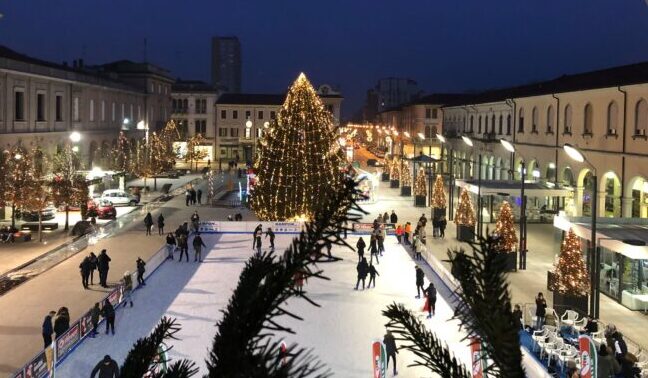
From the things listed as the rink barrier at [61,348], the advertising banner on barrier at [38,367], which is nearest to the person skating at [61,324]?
the rink barrier at [61,348]

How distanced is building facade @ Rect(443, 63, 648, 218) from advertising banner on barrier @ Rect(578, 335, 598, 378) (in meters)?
17.6

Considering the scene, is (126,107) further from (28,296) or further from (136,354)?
(136,354)

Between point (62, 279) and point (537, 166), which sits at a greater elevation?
point (537, 166)

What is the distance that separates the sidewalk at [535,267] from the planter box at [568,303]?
27.2 inches

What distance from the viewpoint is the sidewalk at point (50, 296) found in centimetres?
1603

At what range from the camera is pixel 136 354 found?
2.34 m

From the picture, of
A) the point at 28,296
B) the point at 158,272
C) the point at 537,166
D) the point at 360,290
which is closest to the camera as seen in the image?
the point at 28,296

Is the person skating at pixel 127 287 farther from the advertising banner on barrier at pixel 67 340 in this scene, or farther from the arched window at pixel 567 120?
the arched window at pixel 567 120

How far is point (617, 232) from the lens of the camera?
68.6 ft

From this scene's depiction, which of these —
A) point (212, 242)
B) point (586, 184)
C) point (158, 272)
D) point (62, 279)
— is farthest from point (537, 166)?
point (62, 279)

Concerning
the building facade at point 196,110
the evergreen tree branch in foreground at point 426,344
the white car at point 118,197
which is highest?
the building facade at point 196,110

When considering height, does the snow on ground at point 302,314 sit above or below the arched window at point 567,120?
below

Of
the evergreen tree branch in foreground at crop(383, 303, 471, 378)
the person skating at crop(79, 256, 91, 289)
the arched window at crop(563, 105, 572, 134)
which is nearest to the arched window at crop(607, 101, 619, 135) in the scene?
the arched window at crop(563, 105, 572, 134)

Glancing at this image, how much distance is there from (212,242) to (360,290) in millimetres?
11798
